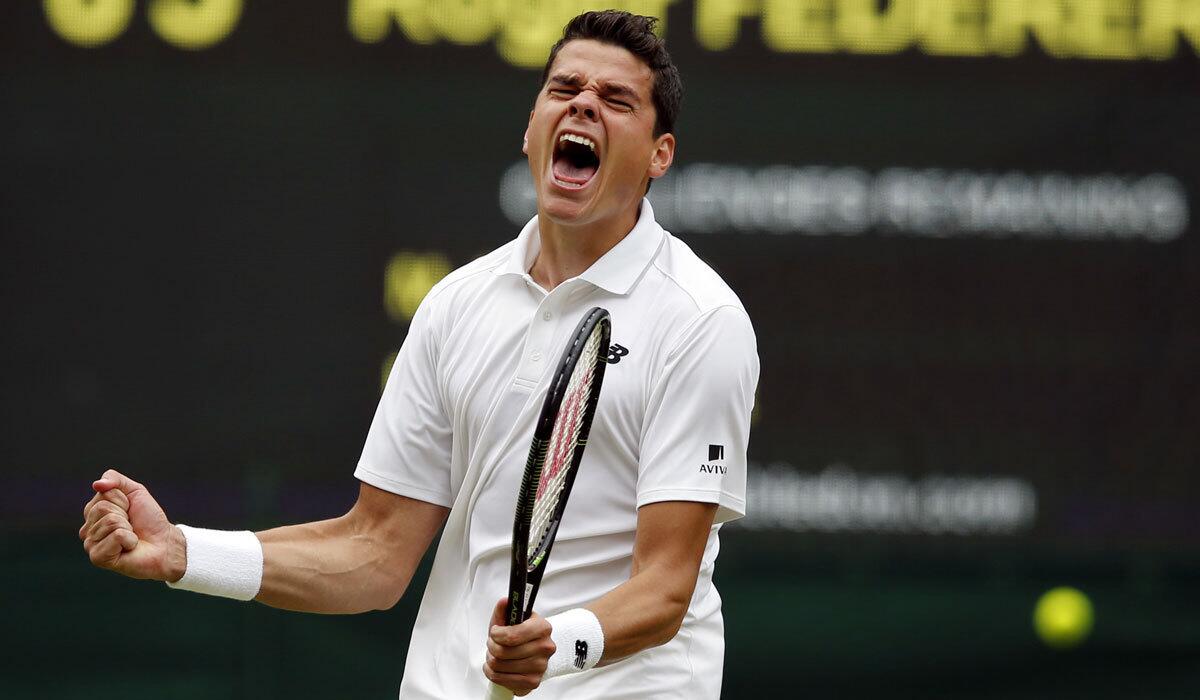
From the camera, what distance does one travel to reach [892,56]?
4598mm

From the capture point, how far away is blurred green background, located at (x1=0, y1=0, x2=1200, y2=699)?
4531 mm

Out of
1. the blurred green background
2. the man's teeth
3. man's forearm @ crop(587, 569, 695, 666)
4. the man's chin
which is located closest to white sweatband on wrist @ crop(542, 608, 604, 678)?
man's forearm @ crop(587, 569, 695, 666)

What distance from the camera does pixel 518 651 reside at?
98.9 inches

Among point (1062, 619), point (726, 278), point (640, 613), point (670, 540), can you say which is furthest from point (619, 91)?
point (1062, 619)

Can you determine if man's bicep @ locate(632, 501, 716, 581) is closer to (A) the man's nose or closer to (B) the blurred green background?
(A) the man's nose

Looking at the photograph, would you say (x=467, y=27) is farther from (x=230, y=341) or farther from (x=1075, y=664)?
(x=1075, y=664)

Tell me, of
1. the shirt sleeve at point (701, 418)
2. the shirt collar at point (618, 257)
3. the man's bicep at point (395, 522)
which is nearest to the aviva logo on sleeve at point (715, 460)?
the shirt sleeve at point (701, 418)

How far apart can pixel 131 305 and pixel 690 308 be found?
2.05 m

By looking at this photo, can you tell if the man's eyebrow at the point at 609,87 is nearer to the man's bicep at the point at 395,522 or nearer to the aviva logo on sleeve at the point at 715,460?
the aviva logo on sleeve at the point at 715,460

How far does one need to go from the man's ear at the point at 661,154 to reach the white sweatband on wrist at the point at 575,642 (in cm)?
78

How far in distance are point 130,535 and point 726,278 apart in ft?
6.75

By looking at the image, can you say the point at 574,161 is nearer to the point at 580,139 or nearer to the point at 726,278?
the point at 580,139

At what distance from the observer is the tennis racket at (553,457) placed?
8.27 ft

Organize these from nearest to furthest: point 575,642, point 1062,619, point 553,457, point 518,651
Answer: point 518,651, point 575,642, point 553,457, point 1062,619
